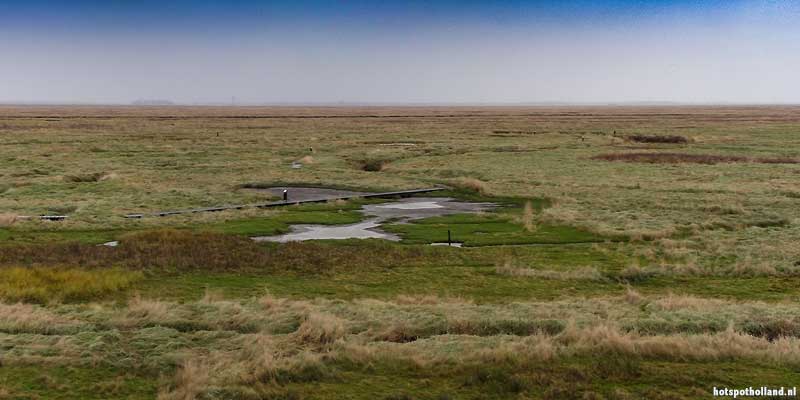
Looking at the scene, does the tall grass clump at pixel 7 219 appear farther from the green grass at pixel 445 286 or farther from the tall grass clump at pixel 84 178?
the tall grass clump at pixel 84 178

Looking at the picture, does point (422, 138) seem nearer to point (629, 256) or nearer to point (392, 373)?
point (629, 256)

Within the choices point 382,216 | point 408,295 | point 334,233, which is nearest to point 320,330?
point 408,295

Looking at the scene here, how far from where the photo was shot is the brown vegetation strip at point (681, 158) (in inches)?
2549

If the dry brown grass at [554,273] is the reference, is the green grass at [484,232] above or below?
below

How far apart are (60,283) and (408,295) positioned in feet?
34.8

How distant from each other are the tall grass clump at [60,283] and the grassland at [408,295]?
0.30 feet

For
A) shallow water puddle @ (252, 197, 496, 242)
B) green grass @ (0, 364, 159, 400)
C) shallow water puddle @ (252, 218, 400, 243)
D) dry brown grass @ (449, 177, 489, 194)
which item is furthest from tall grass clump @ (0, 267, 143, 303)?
dry brown grass @ (449, 177, 489, 194)

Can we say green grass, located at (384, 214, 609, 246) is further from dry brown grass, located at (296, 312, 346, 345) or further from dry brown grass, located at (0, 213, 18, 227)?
dry brown grass, located at (0, 213, 18, 227)

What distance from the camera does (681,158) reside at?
69.1 metres

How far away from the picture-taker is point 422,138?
3848 inches

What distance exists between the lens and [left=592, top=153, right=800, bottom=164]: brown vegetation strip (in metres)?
64.8

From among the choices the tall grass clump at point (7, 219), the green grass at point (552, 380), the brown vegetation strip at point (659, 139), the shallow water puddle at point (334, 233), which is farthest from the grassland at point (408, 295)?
the brown vegetation strip at point (659, 139)

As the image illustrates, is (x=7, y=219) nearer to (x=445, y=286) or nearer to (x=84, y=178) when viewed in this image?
(x=84, y=178)

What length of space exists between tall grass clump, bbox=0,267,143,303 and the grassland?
0.09 metres
